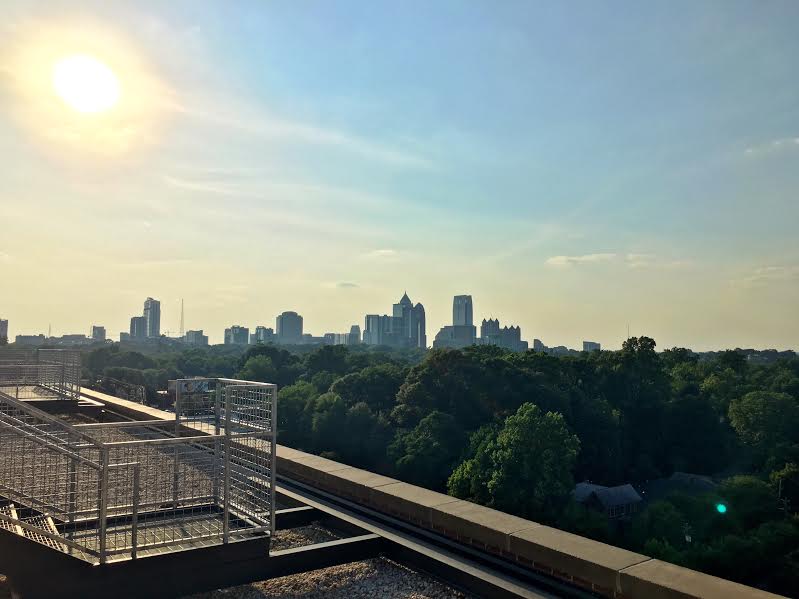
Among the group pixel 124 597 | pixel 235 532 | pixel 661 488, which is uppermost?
pixel 235 532

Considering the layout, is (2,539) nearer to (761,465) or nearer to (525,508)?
(525,508)

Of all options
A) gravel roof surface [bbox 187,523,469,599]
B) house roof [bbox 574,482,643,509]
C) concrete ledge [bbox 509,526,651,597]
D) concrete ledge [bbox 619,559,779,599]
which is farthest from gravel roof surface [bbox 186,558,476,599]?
house roof [bbox 574,482,643,509]

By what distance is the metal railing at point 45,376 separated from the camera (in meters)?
14.8

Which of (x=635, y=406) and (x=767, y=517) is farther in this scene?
(x=635, y=406)

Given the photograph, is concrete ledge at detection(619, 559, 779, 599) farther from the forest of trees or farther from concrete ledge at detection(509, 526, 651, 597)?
the forest of trees

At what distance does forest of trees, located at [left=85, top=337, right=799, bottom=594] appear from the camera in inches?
1005

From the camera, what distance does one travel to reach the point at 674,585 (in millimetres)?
4621

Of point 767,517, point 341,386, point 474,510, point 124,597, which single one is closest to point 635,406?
point 767,517

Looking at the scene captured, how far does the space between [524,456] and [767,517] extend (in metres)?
11.7

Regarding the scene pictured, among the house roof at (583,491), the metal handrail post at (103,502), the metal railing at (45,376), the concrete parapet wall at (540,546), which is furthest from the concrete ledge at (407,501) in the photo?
the house roof at (583,491)

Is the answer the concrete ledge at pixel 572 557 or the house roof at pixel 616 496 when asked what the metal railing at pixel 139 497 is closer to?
the concrete ledge at pixel 572 557

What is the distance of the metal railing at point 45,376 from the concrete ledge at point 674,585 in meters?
13.3

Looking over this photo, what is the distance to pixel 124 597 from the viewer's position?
4.86m

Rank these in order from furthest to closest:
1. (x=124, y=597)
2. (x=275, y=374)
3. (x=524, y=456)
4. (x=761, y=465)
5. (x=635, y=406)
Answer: (x=275, y=374), (x=635, y=406), (x=761, y=465), (x=524, y=456), (x=124, y=597)
